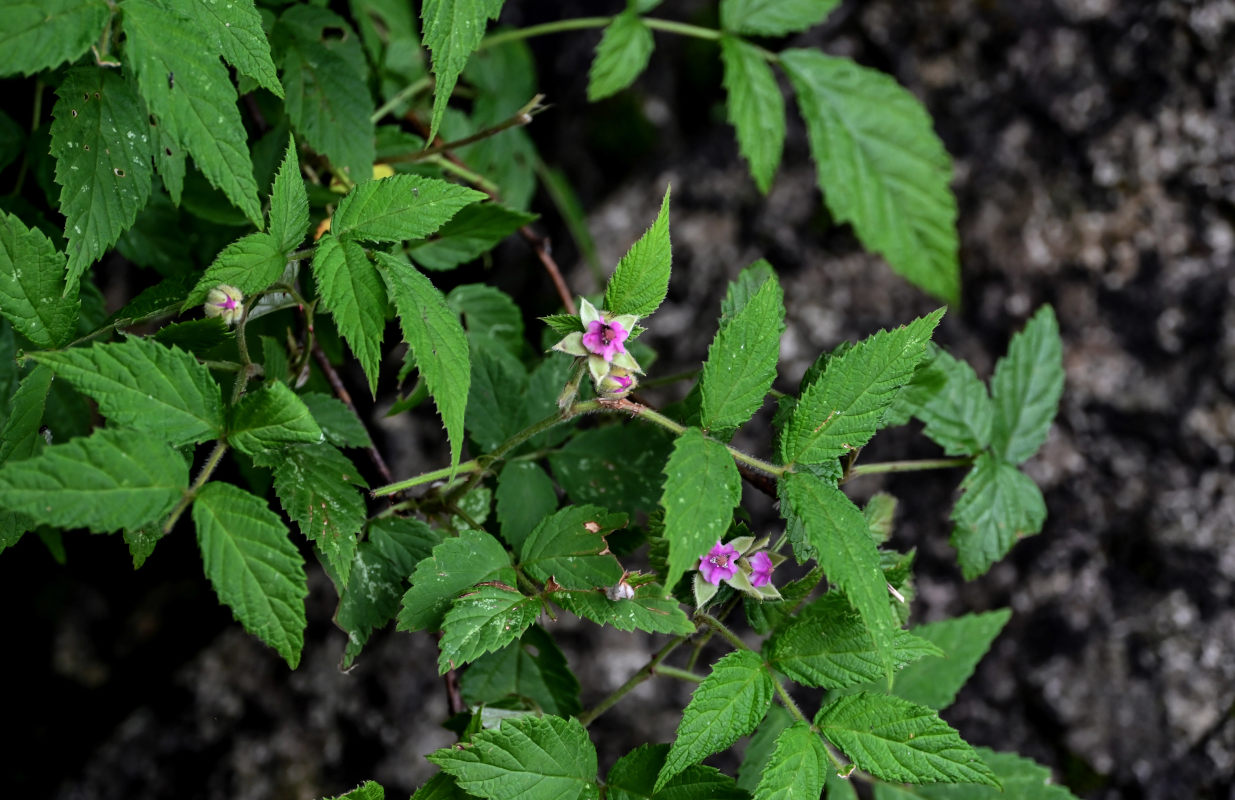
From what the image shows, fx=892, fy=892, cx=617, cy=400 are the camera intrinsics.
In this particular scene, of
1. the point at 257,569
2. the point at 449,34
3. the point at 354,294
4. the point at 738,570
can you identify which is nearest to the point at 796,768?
the point at 738,570

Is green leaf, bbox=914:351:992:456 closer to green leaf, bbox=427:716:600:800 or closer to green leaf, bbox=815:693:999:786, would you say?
green leaf, bbox=815:693:999:786

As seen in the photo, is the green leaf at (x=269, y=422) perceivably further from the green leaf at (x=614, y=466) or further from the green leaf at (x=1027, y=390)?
the green leaf at (x=1027, y=390)

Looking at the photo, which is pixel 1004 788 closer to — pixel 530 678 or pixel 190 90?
pixel 530 678

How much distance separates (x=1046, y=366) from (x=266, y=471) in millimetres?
1504

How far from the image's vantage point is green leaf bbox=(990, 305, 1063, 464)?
1.73 metres

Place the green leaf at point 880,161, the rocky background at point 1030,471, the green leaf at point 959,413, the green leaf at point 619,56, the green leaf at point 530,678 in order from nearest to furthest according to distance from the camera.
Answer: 1. the green leaf at point 530,678
2. the green leaf at point 959,413
3. the green leaf at point 619,56
4. the green leaf at point 880,161
5. the rocky background at point 1030,471

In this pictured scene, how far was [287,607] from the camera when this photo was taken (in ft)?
3.49

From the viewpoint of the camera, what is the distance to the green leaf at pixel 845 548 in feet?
3.64

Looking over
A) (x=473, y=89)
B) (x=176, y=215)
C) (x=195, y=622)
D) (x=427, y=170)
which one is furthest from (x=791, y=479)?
(x=195, y=622)

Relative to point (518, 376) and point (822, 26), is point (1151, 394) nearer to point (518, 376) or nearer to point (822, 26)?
point (822, 26)

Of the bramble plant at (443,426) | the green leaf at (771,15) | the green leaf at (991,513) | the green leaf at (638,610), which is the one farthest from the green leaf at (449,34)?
the green leaf at (991,513)

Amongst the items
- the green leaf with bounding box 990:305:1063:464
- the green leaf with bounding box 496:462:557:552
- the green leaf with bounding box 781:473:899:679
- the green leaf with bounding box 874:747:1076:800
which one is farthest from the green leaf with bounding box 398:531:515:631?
the green leaf with bounding box 990:305:1063:464

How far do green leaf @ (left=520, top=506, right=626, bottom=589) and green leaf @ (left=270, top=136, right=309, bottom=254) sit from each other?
0.54 meters

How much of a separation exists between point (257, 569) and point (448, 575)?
0.28 meters
